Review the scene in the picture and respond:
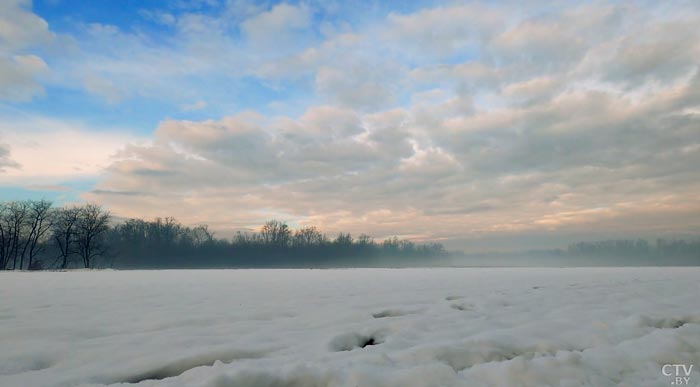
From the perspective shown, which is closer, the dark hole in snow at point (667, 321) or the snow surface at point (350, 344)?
the snow surface at point (350, 344)

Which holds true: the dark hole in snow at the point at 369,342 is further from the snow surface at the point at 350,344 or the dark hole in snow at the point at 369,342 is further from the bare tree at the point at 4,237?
the bare tree at the point at 4,237

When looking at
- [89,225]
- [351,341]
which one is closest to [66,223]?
[89,225]

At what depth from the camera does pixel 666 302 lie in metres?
7.10

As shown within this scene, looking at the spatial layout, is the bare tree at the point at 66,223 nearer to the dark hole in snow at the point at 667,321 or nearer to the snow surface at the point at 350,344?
the snow surface at the point at 350,344

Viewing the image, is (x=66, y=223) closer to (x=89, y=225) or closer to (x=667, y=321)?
(x=89, y=225)

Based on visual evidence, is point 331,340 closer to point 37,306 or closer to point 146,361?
point 146,361

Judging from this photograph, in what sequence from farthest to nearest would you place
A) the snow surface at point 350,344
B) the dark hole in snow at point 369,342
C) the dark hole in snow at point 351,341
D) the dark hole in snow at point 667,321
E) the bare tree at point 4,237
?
the bare tree at point 4,237
the dark hole in snow at point 667,321
the dark hole in snow at point 369,342
the dark hole in snow at point 351,341
the snow surface at point 350,344

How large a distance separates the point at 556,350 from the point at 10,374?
541cm

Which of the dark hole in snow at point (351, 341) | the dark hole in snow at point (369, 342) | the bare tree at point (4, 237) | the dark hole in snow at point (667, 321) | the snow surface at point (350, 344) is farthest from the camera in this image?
the bare tree at point (4, 237)

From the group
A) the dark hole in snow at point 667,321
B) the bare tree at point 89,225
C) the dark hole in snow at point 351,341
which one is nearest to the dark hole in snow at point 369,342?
the dark hole in snow at point 351,341

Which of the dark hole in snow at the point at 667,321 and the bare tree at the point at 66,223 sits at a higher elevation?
the bare tree at the point at 66,223

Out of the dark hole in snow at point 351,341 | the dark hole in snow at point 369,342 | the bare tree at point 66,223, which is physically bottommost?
the dark hole in snow at point 369,342

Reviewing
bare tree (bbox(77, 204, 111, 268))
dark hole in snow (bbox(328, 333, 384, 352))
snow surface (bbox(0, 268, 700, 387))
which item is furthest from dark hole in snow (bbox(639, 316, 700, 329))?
bare tree (bbox(77, 204, 111, 268))

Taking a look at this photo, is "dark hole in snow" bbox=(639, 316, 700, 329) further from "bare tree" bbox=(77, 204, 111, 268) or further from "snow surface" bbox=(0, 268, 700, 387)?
"bare tree" bbox=(77, 204, 111, 268)
